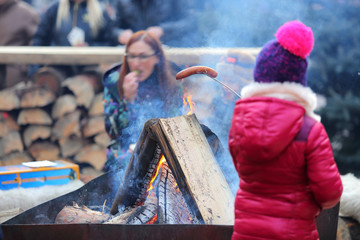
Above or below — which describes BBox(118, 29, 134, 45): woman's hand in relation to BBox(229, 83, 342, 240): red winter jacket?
above

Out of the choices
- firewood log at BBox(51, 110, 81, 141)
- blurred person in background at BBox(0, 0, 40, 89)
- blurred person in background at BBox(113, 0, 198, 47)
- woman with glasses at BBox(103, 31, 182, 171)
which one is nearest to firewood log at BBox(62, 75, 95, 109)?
firewood log at BBox(51, 110, 81, 141)

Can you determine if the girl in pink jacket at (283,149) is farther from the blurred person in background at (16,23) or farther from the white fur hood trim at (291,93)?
the blurred person in background at (16,23)

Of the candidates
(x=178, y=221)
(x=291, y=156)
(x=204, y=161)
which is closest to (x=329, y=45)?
(x=204, y=161)

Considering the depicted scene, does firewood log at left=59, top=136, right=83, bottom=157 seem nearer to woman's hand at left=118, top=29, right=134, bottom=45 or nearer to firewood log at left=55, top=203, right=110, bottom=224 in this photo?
woman's hand at left=118, top=29, right=134, bottom=45

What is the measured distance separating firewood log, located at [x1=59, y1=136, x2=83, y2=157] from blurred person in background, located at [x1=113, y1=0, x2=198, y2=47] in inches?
45.8

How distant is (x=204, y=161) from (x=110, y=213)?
605 mm

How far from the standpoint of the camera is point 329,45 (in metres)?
4.17

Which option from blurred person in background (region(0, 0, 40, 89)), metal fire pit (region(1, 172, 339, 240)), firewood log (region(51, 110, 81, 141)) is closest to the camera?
metal fire pit (region(1, 172, 339, 240))

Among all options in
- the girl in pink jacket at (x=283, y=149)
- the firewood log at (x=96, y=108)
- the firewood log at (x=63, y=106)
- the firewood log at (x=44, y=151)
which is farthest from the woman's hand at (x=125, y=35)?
the girl in pink jacket at (x=283, y=149)

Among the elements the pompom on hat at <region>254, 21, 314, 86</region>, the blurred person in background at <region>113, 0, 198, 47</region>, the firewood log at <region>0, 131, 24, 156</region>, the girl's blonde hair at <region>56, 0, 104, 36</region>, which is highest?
the girl's blonde hair at <region>56, 0, 104, 36</region>

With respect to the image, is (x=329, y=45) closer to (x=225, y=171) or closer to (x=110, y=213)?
(x=225, y=171)

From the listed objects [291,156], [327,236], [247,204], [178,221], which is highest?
[291,156]

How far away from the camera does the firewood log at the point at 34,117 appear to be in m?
5.01

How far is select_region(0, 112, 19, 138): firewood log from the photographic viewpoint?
5.05m
